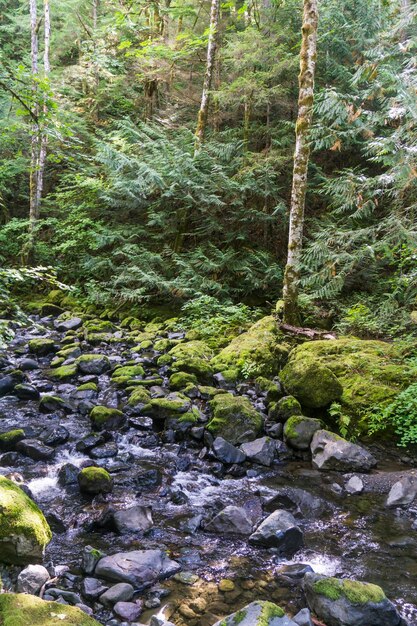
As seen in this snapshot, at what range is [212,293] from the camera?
42.4 ft

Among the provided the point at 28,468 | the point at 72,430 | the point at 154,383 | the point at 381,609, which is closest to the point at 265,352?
the point at 154,383

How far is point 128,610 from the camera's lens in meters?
3.16

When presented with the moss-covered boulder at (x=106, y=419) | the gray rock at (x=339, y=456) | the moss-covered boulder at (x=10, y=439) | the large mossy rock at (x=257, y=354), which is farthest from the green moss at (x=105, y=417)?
the gray rock at (x=339, y=456)

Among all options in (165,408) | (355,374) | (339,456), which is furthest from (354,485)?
(165,408)

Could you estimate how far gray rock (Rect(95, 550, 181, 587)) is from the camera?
11.3 feet

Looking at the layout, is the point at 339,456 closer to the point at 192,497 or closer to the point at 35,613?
the point at 192,497

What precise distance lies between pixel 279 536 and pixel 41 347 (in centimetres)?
746

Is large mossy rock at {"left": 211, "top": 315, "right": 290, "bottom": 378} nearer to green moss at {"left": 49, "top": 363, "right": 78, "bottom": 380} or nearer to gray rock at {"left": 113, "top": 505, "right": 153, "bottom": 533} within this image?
green moss at {"left": 49, "top": 363, "right": 78, "bottom": 380}

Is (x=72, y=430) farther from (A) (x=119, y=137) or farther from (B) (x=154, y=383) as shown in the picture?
(A) (x=119, y=137)

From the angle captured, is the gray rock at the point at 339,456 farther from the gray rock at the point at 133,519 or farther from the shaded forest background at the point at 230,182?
the shaded forest background at the point at 230,182

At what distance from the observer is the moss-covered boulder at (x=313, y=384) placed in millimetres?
6629

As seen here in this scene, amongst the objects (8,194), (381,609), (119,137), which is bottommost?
(381,609)

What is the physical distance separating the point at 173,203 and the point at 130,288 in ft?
9.93

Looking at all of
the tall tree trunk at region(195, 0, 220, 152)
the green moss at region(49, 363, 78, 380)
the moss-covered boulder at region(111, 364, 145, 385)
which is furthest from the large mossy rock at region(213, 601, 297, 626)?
the tall tree trunk at region(195, 0, 220, 152)
